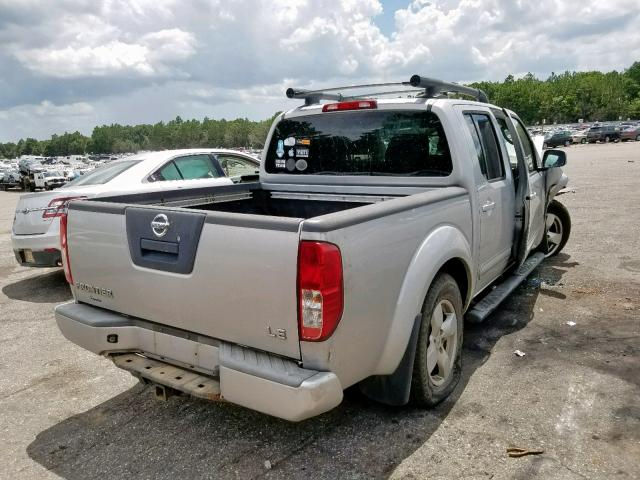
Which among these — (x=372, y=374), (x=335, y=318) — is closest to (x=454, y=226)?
(x=372, y=374)

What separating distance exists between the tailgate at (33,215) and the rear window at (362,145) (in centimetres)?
329

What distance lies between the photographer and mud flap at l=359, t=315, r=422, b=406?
2.91m

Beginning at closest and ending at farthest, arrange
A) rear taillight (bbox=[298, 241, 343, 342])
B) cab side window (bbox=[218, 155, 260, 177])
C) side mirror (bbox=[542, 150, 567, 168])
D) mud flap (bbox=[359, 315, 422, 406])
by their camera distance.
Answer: rear taillight (bbox=[298, 241, 343, 342]), mud flap (bbox=[359, 315, 422, 406]), side mirror (bbox=[542, 150, 567, 168]), cab side window (bbox=[218, 155, 260, 177])

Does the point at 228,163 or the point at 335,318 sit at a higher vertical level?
the point at 228,163

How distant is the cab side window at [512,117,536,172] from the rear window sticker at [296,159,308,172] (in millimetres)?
2272

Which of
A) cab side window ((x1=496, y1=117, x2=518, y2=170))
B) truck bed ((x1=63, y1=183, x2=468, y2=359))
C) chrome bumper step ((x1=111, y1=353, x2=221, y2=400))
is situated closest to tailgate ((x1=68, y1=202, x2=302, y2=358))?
truck bed ((x1=63, y1=183, x2=468, y2=359))

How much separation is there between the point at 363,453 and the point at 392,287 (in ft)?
3.19

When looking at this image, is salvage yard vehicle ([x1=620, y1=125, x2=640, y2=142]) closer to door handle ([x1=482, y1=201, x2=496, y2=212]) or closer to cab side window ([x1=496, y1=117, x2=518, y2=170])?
cab side window ([x1=496, y1=117, x2=518, y2=170])

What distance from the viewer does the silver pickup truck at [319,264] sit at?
2387mm

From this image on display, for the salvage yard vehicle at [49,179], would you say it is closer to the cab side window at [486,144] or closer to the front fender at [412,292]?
the cab side window at [486,144]

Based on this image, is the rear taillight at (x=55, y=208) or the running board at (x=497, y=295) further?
the rear taillight at (x=55, y=208)

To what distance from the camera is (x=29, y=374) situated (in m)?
4.18

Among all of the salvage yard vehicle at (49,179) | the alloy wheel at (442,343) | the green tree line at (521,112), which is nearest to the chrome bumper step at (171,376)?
the alloy wheel at (442,343)

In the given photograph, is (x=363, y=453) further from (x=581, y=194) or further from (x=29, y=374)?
(x=581, y=194)
